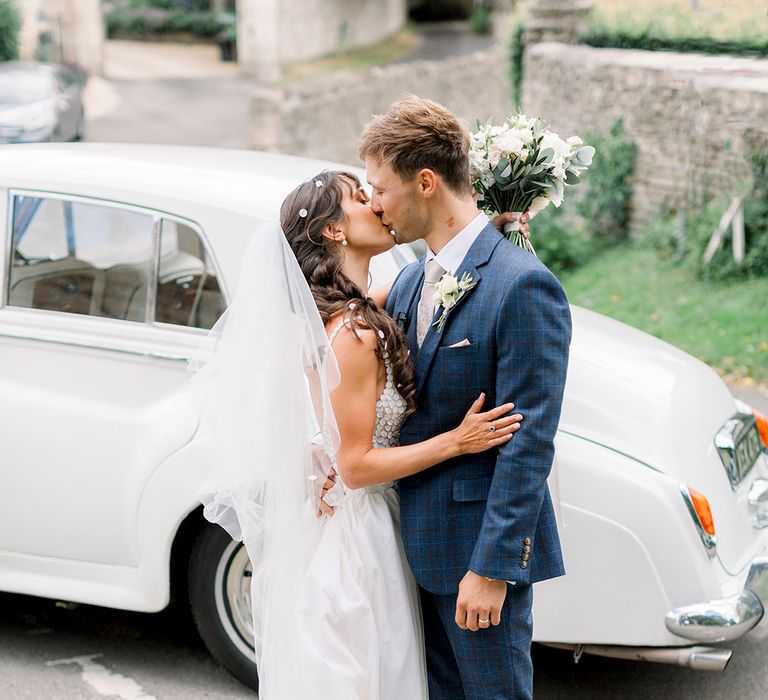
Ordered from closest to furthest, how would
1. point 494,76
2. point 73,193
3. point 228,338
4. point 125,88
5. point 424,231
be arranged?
point 424,231
point 228,338
point 73,193
point 494,76
point 125,88

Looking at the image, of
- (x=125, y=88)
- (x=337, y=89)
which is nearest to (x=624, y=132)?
(x=337, y=89)

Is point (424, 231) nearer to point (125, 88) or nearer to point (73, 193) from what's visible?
point (73, 193)

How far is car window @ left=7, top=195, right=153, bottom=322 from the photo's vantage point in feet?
13.6

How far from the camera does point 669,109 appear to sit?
11.4m

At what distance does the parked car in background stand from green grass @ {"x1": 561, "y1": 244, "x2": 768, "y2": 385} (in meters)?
10.9

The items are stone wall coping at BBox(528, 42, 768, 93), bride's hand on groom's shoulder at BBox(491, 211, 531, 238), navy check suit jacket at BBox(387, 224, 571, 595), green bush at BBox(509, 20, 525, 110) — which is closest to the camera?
navy check suit jacket at BBox(387, 224, 571, 595)

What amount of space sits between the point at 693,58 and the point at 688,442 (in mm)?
9304

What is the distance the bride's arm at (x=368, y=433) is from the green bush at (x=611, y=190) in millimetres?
9241

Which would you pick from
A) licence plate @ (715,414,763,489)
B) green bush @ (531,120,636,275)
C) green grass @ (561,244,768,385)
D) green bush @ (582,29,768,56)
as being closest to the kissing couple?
licence plate @ (715,414,763,489)

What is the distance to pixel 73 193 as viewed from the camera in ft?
13.6

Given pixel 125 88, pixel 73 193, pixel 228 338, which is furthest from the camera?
pixel 125 88

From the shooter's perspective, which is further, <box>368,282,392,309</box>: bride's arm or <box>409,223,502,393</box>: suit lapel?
<box>368,282,392,309</box>: bride's arm

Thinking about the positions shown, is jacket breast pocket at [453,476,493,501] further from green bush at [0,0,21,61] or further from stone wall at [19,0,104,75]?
stone wall at [19,0,104,75]

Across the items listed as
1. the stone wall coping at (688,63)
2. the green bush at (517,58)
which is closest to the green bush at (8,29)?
the green bush at (517,58)
